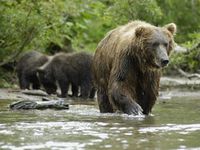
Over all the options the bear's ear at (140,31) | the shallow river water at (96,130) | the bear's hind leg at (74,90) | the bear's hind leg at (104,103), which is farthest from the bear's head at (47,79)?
the bear's ear at (140,31)

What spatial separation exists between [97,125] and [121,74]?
1.70 m

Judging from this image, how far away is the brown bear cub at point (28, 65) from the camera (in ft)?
65.3

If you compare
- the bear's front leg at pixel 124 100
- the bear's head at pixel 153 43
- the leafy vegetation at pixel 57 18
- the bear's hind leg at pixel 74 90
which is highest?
the leafy vegetation at pixel 57 18

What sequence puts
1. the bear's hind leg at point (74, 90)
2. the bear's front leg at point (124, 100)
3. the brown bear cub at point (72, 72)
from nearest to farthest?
the bear's front leg at point (124, 100) → the brown bear cub at point (72, 72) → the bear's hind leg at point (74, 90)

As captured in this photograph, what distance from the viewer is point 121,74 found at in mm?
10500

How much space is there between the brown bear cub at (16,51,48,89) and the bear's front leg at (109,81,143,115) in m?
9.49

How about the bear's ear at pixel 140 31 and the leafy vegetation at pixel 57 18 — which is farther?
the leafy vegetation at pixel 57 18

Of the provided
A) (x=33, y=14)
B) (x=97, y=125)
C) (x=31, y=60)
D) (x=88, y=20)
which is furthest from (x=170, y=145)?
(x=88, y=20)

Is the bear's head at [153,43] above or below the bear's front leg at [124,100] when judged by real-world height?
above

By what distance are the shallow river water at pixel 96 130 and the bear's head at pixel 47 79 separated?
24.2 ft

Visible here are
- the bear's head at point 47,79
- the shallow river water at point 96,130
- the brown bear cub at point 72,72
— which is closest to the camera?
the shallow river water at point 96,130

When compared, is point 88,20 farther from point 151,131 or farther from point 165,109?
point 151,131

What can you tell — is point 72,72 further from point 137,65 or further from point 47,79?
point 137,65

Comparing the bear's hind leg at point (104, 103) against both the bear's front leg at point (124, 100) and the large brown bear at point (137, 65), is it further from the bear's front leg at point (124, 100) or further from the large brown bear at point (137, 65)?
the bear's front leg at point (124, 100)
